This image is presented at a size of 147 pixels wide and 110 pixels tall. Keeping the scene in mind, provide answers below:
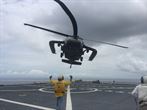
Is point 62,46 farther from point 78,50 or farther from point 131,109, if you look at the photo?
point 131,109

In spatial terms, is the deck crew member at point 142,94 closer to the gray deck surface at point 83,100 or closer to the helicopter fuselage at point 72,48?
the helicopter fuselage at point 72,48

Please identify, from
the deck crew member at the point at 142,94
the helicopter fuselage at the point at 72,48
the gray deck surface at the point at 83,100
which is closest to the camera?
the deck crew member at the point at 142,94

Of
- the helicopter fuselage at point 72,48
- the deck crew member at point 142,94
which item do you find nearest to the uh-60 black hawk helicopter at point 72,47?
the helicopter fuselage at point 72,48

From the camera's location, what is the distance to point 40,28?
70.0ft

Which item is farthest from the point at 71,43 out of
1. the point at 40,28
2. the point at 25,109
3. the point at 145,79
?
the point at 145,79

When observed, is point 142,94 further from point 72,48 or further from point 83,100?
point 83,100

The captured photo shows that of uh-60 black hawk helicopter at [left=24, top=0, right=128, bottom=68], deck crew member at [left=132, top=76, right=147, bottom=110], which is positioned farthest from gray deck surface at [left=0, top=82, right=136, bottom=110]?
deck crew member at [left=132, top=76, right=147, bottom=110]

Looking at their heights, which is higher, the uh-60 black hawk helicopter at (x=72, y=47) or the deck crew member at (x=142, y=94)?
the uh-60 black hawk helicopter at (x=72, y=47)

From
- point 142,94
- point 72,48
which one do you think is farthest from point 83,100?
point 142,94

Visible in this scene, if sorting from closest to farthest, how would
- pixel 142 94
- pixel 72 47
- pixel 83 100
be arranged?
pixel 142 94
pixel 72 47
pixel 83 100

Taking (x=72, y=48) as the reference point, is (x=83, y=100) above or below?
below

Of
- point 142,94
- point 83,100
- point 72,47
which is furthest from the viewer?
point 83,100

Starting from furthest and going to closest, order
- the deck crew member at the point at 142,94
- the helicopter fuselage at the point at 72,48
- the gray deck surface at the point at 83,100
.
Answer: the gray deck surface at the point at 83,100
the helicopter fuselage at the point at 72,48
the deck crew member at the point at 142,94

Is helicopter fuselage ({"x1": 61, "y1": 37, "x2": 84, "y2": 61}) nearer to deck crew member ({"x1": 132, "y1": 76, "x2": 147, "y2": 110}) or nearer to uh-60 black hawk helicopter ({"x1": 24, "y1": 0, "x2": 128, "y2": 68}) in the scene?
uh-60 black hawk helicopter ({"x1": 24, "y1": 0, "x2": 128, "y2": 68})
